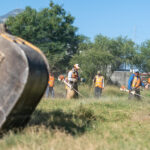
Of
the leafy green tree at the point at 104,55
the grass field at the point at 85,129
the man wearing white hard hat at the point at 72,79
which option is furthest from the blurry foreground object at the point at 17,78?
the leafy green tree at the point at 104,55

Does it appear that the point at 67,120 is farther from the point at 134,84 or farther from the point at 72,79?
the point at 134,84

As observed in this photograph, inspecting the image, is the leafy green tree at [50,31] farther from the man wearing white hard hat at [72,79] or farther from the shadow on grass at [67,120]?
the shadow on grass at [67,120]

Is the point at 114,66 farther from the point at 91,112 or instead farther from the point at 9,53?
the point at 9,53

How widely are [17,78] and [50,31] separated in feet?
90.4

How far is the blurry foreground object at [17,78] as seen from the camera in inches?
254

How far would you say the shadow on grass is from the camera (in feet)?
26.0

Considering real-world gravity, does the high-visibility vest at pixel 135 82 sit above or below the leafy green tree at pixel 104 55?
below

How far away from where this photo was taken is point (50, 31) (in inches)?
1328

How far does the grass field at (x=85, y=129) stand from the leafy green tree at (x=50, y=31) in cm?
1979

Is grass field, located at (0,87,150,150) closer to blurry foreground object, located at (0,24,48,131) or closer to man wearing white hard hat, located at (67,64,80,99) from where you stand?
blurry foreground object, located at (0,24,48,131)

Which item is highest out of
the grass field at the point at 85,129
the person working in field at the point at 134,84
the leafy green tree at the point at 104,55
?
the leafy green tree at the point at 104,55

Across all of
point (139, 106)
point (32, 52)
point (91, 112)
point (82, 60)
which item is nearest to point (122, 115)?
point (91, 112)

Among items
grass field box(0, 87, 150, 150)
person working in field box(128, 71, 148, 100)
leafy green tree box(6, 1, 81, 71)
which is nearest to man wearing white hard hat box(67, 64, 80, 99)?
person working in field box(128, 71, 148, 100)

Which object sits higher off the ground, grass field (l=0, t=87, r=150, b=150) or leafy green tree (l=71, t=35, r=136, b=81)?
leafy green tree (l=71, t=35, r=136, b=81)
